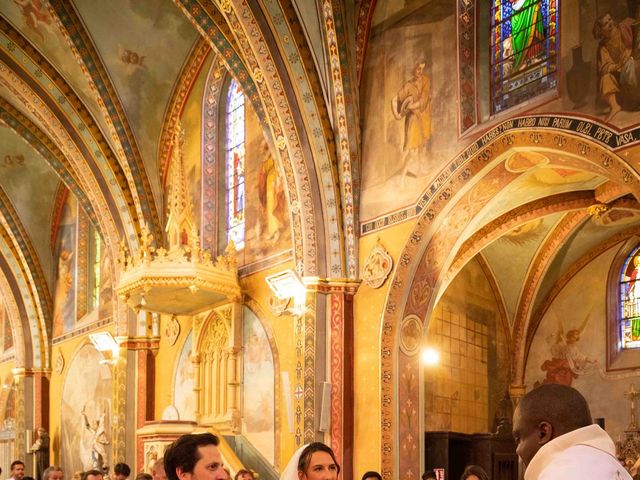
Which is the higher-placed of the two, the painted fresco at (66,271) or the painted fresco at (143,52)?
the painted fresco at (143,52)

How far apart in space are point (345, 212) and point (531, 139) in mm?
3405

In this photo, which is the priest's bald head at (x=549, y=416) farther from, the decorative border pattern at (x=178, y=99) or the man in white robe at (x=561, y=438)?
the decorative border pattern at (x=178, y=99)

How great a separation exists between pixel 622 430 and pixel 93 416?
1103 cm

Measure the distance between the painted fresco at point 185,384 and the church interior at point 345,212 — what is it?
0.18 ft

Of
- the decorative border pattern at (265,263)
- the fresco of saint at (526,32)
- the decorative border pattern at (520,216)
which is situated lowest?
the decorative border pattern at (265,263)

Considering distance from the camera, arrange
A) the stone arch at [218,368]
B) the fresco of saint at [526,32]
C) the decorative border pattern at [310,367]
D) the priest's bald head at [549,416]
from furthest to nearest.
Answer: the stone arch at [218,368], the decorative border pattern at [310,367], the fresco of saint at [526,32], the priest's bald head at [549,416]

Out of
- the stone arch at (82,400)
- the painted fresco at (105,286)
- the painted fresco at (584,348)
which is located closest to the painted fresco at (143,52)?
the painted fresco at (105,286)

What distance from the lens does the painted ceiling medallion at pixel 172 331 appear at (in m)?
18.1

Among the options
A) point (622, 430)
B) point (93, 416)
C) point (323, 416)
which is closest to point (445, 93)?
point (323, 416)

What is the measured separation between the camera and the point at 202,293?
627 inches

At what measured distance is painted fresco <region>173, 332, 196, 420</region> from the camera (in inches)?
687

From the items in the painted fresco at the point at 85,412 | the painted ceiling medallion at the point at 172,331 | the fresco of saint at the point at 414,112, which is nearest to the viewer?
the fresco of saint at the point at 414,112

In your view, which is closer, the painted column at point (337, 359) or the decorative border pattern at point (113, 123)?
the painted column at point (337, 359)

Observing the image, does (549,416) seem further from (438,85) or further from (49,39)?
(49,39)
